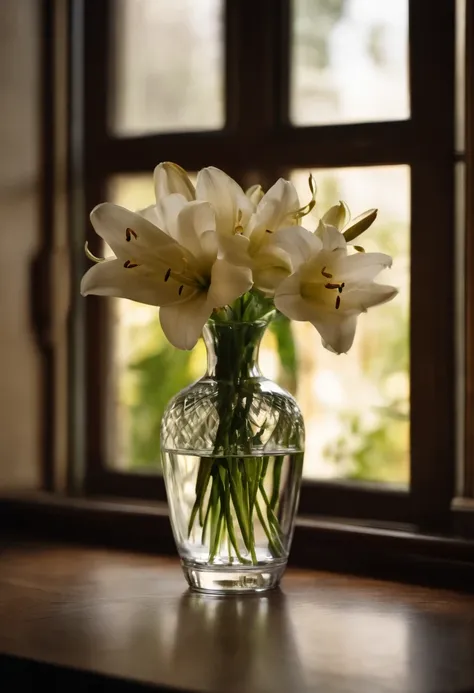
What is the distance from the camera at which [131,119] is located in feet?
6.42

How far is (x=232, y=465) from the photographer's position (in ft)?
4.49

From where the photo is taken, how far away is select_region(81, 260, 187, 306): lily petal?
4.34ft

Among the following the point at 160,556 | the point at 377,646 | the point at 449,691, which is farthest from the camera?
the point at 160,556

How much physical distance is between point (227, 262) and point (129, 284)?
0.12 m

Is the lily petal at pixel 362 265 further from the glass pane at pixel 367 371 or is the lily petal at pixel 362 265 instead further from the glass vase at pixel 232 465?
the glass pane at pixel 367 371

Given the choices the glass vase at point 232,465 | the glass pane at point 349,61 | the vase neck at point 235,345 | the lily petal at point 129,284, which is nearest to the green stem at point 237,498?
the glass vase at point 232,465

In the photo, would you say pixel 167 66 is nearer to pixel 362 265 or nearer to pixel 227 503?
pixel 362 265

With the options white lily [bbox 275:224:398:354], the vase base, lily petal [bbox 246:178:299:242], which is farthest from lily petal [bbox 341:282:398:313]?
the vase base

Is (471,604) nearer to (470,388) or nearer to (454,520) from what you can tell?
(454,520)

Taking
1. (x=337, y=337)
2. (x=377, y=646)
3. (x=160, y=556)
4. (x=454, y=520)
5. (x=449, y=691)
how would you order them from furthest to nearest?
(x=160, y=556), (x=454, y=520), (x=337, y=337), (x=377, y=646), (x=449, y=691)

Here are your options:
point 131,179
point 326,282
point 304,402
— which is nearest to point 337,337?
point 326,282

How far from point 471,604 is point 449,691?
0.36 metres

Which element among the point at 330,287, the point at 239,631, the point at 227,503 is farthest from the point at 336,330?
the point at 239,631

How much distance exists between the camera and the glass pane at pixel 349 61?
1698mm
